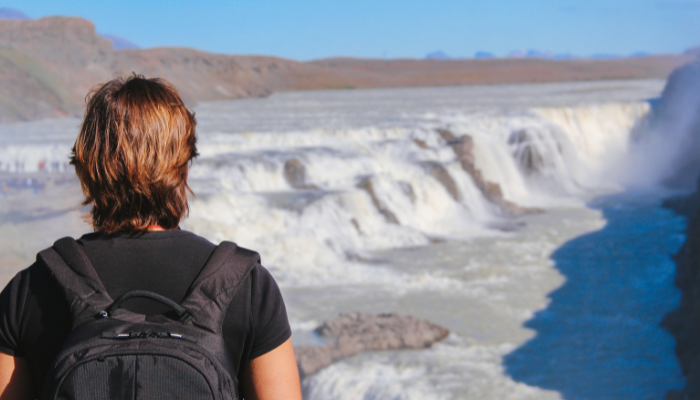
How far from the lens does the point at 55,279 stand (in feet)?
3.39

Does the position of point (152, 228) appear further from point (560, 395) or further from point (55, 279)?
point (560, 395)

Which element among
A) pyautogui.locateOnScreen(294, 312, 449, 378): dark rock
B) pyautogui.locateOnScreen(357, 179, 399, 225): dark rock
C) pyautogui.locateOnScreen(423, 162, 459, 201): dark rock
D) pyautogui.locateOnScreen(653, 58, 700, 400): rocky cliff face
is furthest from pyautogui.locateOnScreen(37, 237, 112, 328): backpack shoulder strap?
pyautogui.locateOnScreen(423, 162, 459, 201): dark rock

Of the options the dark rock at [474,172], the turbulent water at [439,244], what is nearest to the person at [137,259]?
the turbulent water at [439,244]

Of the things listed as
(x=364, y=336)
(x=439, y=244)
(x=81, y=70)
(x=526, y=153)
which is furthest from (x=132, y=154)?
(x=81, y=70)

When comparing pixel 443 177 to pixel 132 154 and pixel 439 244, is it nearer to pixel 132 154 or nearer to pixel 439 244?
pixel 439 244

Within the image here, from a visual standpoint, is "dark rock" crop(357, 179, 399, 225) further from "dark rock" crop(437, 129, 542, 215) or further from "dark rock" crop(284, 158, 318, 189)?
"dark rock" crop(437, 129, 542, 215)

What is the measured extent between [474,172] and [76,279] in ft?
47.1

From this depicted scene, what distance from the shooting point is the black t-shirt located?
41.4 inches

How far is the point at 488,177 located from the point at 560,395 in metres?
11.2

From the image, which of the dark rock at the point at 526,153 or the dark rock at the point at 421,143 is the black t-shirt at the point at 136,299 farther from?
the dark rock at the point at 526,153

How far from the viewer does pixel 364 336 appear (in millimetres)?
6426

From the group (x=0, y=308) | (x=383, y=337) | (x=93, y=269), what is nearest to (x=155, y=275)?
(x=93, y=269)

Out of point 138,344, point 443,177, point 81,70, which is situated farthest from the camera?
point 81,70

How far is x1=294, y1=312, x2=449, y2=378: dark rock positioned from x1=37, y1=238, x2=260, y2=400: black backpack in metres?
4.94
